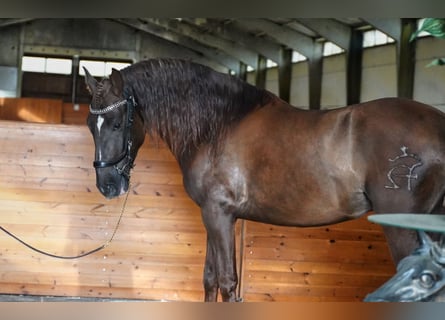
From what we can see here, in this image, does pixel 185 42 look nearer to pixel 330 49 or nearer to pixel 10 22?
pixel 10 22

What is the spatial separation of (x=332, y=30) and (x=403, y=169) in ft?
23.5

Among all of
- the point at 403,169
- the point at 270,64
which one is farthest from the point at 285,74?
the point at 403,169

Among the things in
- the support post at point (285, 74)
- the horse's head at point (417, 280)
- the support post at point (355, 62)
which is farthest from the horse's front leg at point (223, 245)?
the support post at point (285, 74)

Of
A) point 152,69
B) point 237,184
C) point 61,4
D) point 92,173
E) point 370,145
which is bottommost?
point 92,173

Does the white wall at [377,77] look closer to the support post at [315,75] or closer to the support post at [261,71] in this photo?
the support post at [315,75]

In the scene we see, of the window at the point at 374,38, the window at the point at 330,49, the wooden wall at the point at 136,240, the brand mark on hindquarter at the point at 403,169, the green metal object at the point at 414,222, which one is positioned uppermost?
the window at the point at 374,38

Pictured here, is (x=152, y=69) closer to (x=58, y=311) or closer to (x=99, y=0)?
(x=99, y=0)

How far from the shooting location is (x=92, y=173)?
4.59m

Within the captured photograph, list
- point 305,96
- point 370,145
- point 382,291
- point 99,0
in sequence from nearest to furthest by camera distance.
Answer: point 382,291 → point 370,145 → point 99,0 → point 305,96

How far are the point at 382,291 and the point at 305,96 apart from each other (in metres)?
10.1

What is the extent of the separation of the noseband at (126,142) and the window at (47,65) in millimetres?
11834

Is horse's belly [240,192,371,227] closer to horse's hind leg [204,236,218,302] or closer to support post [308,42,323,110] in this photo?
horse's hind leg [204,236,218,302]

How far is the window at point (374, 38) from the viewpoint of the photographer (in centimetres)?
931

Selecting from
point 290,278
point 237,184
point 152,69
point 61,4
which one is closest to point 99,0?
point 61,4
